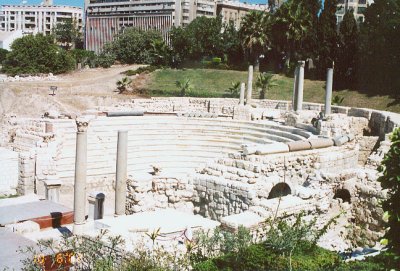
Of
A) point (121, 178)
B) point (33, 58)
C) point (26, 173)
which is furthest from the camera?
point (33, 58)

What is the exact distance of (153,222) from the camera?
14.9 metres

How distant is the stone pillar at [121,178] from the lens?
57.2ft

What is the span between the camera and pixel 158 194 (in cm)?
1855

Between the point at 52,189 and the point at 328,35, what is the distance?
34082 millimetres

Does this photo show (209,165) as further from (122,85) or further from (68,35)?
(68,35)

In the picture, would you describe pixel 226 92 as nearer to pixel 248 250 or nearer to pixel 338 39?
pixel 338 39

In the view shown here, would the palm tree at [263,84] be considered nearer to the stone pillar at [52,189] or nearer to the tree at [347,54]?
the tree at [347,54]

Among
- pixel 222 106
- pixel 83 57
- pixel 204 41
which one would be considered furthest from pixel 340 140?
pixel 83 57

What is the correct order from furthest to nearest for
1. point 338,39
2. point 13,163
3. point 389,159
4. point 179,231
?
point 338,39
point 13,163
point 179,231
point 389,159

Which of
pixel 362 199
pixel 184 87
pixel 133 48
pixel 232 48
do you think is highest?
pixel 232 48

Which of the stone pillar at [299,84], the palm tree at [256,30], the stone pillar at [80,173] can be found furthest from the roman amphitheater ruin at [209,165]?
the palm tree at [256,30]

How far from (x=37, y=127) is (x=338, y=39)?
29.9 meters

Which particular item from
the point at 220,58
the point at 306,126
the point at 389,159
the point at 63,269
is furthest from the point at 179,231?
the point at 220,58

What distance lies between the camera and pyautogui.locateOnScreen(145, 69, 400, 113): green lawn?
4072 cm
